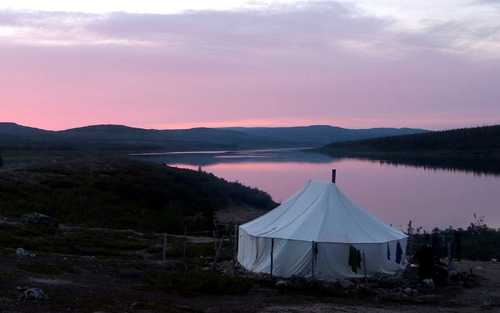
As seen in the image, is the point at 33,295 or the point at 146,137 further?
the point at 146,137

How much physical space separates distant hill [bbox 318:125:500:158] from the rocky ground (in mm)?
64516

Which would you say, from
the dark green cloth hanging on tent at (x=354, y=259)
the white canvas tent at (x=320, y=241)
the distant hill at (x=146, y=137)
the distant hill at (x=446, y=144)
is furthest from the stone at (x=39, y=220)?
the distant hill at (x=146, y=137)

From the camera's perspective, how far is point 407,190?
4822cm

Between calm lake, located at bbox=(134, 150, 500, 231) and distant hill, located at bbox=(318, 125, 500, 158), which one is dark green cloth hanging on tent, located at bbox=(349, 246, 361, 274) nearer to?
calm lake, located at bbox=(134, 150, 500, 231)

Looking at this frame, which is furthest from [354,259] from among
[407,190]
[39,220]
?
[407,190]

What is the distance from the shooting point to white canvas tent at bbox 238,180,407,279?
49.6ft

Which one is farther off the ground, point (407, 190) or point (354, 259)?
point (407, 190)

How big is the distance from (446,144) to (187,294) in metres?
77.2

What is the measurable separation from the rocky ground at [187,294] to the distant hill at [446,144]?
64516 millimetres

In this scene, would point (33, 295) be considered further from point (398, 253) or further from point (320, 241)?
point (398, 253)

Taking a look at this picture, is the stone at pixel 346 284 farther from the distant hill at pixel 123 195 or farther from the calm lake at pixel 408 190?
the calm lake at pixel 408 190

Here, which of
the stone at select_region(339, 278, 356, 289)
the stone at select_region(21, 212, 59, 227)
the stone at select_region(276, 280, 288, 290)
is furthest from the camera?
the stone at select_region(21, 212, 59, 227)

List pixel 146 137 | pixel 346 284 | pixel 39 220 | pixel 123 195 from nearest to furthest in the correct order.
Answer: pixel 346 284
pixel 39 220
pixel 123 195
pixel 146 137

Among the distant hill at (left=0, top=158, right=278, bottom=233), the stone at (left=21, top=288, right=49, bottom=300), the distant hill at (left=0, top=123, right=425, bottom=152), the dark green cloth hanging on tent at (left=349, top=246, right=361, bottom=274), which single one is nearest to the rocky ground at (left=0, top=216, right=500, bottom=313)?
the stone at (left=21, top=288, right=49, bottom=300)
